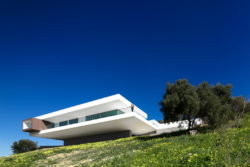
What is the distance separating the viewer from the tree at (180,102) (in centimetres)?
1559

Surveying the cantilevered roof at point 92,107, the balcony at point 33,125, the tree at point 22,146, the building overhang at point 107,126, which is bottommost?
the tree at point 22,146

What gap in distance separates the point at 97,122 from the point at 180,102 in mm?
16080

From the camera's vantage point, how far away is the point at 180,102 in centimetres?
1617

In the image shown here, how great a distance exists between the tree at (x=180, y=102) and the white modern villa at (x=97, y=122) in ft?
31.1

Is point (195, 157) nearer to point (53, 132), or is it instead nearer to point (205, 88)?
point (205, 88)

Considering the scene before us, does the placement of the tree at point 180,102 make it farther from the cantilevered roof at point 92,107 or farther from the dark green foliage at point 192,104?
the cantilevered roof at point 92,107

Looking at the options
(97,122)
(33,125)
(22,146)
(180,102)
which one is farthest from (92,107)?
(22,146)

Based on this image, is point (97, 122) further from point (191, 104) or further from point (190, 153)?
point (190, 153)

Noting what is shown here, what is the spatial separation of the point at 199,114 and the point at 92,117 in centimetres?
1907

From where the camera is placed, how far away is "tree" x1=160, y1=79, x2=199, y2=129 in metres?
15.6

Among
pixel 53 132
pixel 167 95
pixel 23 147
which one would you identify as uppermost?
pixel 167 95

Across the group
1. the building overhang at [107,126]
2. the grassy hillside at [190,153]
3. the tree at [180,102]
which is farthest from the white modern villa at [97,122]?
the grassy hillside at [190,153]

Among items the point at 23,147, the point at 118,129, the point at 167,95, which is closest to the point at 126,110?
the point at 118,129

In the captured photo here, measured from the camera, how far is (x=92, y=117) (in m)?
30.8
